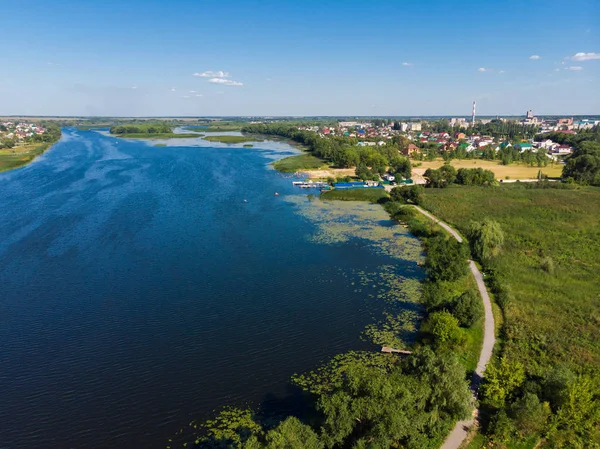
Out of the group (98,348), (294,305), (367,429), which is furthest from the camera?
(294,305)

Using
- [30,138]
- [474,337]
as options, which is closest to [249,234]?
[474,337]

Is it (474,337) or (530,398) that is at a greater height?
(530,398)

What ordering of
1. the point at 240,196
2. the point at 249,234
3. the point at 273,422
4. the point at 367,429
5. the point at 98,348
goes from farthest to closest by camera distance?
the point at 240,196
the point at 249,234
the point at 98,348
the point at 273,422
the point at 367,429

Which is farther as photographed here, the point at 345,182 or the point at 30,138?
the point at 30,138

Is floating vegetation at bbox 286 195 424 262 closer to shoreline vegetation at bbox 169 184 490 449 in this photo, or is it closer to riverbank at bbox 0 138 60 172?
shoreline vegetation at bbox 169 184 490 449

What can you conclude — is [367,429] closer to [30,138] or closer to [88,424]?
[88,424]

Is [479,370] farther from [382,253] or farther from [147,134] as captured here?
[147,134]
